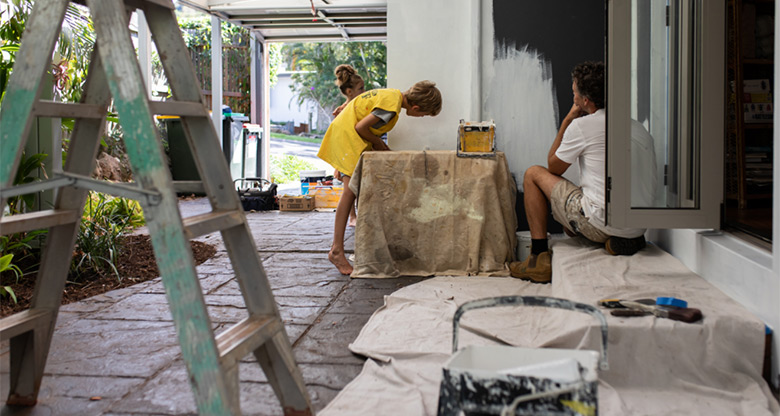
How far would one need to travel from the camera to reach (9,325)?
2186mm

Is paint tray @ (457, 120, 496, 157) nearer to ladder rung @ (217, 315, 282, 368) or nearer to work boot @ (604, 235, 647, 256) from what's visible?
work boot @ (604, 235, 647, 256)

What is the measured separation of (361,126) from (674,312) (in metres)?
2.82

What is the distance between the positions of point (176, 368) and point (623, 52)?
265cm

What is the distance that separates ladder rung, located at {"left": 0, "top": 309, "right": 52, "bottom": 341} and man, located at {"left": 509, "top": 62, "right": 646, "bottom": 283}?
2.74 m

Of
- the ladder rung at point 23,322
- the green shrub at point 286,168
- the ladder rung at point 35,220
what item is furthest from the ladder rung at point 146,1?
the green shrub at point 286,168

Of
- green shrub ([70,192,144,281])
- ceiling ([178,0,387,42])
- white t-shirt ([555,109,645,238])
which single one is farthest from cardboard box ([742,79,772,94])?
green shrub ([70,192,144,281])

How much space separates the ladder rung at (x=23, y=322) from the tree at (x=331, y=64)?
19117mm

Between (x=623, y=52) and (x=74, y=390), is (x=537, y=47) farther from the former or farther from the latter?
(x=74, y=390)

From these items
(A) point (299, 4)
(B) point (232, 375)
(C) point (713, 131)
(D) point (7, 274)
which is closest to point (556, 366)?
(B) point (232, 375)

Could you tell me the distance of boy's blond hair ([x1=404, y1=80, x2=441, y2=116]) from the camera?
489 centimetres

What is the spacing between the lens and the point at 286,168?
51.6ft

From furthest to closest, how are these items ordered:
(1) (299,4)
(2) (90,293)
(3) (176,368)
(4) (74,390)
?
1. (1) (299,4)
2. (2) (90,293)
3. (3) (176,368)
4. (4) (74,390)

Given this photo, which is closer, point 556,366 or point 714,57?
point 556,366

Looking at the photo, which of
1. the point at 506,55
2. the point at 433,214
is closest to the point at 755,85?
the point at 506,55
